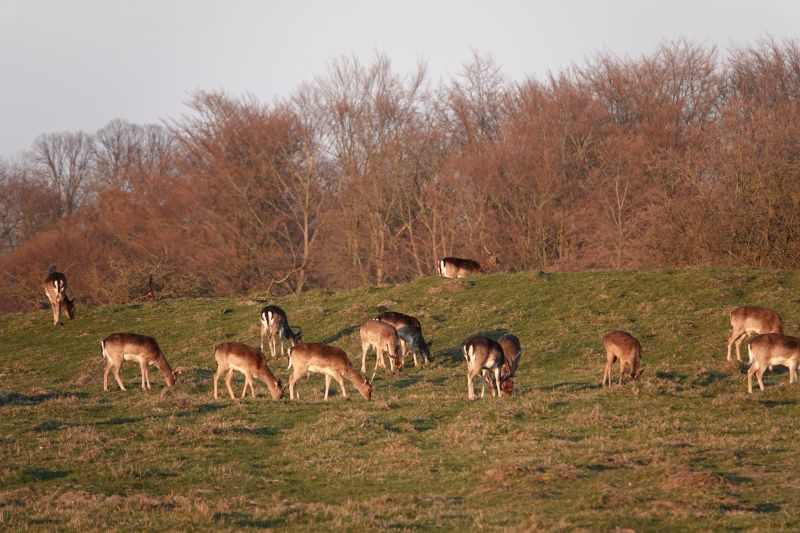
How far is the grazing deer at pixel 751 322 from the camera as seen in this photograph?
2255 centimetres

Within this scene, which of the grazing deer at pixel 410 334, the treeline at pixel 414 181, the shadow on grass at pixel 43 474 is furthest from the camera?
the treeline at pixel 414 181

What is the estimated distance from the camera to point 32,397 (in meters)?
19.9

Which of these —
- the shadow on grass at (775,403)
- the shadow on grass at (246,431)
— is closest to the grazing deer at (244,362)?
the shadow on grass at (246,431)

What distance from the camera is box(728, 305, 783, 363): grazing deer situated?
22550 millimetres

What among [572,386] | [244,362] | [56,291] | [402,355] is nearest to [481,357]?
[572,386]

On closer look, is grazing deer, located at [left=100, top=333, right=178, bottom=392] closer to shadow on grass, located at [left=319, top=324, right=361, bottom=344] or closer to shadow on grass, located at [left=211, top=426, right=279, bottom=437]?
shadow on grass, located at [left=211, top=426, right=279, bottom=437]

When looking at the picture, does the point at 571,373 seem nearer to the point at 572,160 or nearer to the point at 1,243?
the point at 572,160

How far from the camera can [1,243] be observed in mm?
73750

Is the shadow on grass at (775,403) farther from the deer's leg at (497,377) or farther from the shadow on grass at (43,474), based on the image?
the shadow on grass at (43,474)

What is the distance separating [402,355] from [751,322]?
8.30m

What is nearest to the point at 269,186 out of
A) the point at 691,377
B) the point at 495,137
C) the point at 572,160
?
the point at 495,137

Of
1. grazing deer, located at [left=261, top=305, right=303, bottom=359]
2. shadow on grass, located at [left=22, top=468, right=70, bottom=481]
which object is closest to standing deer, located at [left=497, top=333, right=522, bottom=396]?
grazing deer, located at [left=261, top=305, right=303, bottom=359]

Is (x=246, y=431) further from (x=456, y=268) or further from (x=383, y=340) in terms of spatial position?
(x=456, y=268)

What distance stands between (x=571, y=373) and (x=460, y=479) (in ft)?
32.6
